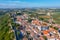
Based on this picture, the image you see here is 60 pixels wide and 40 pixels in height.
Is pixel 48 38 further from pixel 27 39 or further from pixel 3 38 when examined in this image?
pixel 3 38

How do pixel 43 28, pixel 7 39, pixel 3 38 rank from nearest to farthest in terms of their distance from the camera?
1. pixel 7 39
2. pixel 3 38
3. pixel 43 28

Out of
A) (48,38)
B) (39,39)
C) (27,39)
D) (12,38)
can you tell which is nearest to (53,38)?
(48,38)

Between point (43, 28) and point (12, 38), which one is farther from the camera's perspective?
point (43, 28)

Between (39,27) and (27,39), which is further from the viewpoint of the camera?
(39,27)

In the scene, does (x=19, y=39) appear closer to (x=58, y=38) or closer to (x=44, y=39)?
(x=44, y=39)

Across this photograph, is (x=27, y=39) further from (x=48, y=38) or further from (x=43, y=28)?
(x=43, y=28)

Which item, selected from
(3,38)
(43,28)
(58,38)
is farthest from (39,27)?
(3,38)

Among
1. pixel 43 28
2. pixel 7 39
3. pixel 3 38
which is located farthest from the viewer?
pixel 43 28
